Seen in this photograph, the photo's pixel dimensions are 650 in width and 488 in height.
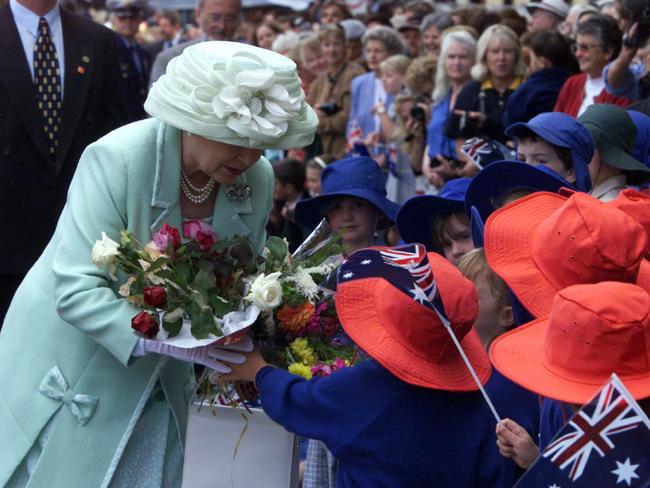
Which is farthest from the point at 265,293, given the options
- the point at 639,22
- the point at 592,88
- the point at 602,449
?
the point at 592,88

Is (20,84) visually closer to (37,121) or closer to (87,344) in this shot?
(37,121)

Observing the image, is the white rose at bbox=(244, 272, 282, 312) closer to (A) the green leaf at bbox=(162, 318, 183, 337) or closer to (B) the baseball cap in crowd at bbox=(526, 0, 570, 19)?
(A) the green leaf at bbox=(162, 318, 183, 337)

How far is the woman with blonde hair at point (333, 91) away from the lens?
9.54 m

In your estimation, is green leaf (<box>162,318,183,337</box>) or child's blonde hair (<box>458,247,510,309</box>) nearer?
green leaf (<box>162,318,183,337</box>)

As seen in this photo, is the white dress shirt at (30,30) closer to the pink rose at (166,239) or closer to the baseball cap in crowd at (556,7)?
the pink rose at (166,239)

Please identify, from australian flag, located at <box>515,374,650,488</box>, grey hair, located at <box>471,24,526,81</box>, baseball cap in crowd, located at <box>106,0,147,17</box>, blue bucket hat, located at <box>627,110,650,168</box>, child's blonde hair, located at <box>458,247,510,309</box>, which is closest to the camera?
australian flag, located at <box>515,374,650,488</box>

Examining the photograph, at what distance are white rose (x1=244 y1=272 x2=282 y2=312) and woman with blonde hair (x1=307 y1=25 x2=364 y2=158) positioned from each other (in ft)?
20.0

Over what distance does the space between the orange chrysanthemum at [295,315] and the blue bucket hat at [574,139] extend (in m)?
1.49

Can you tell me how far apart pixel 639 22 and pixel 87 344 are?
366 cm

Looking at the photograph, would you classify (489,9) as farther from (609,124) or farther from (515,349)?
(515,349)

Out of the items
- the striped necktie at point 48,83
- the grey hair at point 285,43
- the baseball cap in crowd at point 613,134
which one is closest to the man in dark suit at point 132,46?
the grey hair at point 285,43

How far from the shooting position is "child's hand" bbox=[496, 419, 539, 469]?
9.58 ft

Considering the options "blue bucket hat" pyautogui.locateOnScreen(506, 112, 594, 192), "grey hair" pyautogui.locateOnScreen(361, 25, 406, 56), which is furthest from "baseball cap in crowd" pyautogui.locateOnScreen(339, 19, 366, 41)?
"blue bucket hat" pyautogui.locateOnScreen(506, 112, 594, 192)

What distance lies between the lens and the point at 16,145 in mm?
5891
